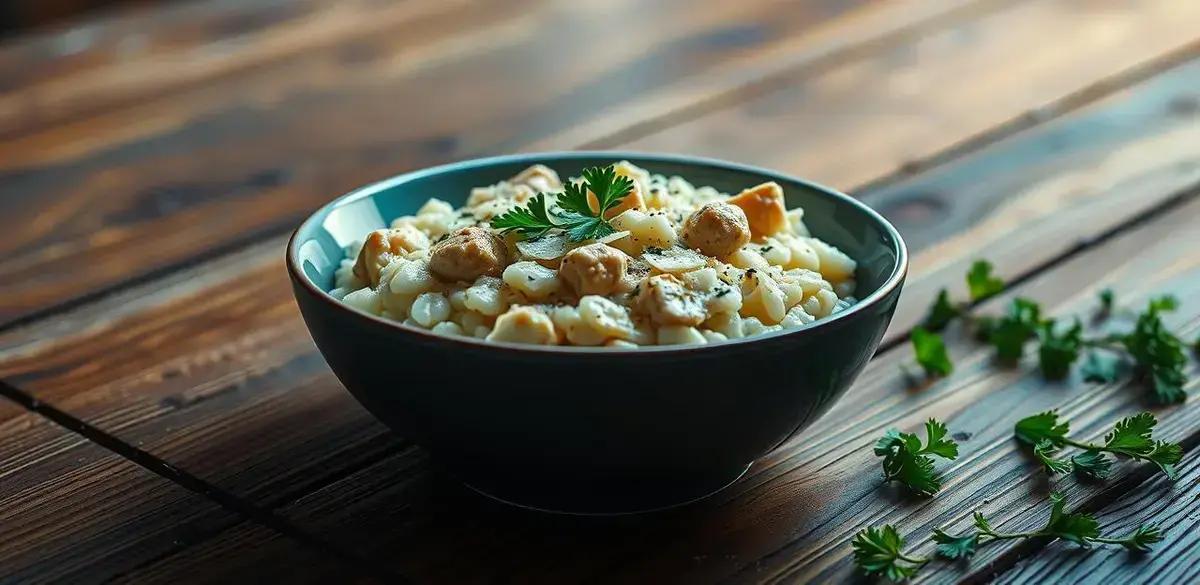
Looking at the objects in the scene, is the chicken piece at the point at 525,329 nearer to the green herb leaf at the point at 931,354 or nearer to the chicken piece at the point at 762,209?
the chicken piece at the point at 762,209

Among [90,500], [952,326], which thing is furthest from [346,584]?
[952,326]

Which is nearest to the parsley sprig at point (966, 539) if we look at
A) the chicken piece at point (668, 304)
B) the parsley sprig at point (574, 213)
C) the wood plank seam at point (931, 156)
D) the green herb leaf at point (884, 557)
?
the green herb leaf at point (884, 557)

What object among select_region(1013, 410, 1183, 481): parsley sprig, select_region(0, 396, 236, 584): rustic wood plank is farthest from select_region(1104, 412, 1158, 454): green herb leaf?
select_region(0, 396, 236, 584): rustic wood plank

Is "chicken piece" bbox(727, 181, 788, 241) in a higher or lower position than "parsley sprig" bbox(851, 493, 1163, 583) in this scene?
higher

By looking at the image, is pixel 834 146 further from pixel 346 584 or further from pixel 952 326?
pixel 346 584

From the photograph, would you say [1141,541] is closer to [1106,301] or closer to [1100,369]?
[1100,369]

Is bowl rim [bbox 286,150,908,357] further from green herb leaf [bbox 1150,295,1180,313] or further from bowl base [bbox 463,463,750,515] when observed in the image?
green herb leaf [bbox 1150,295,1180,313]
